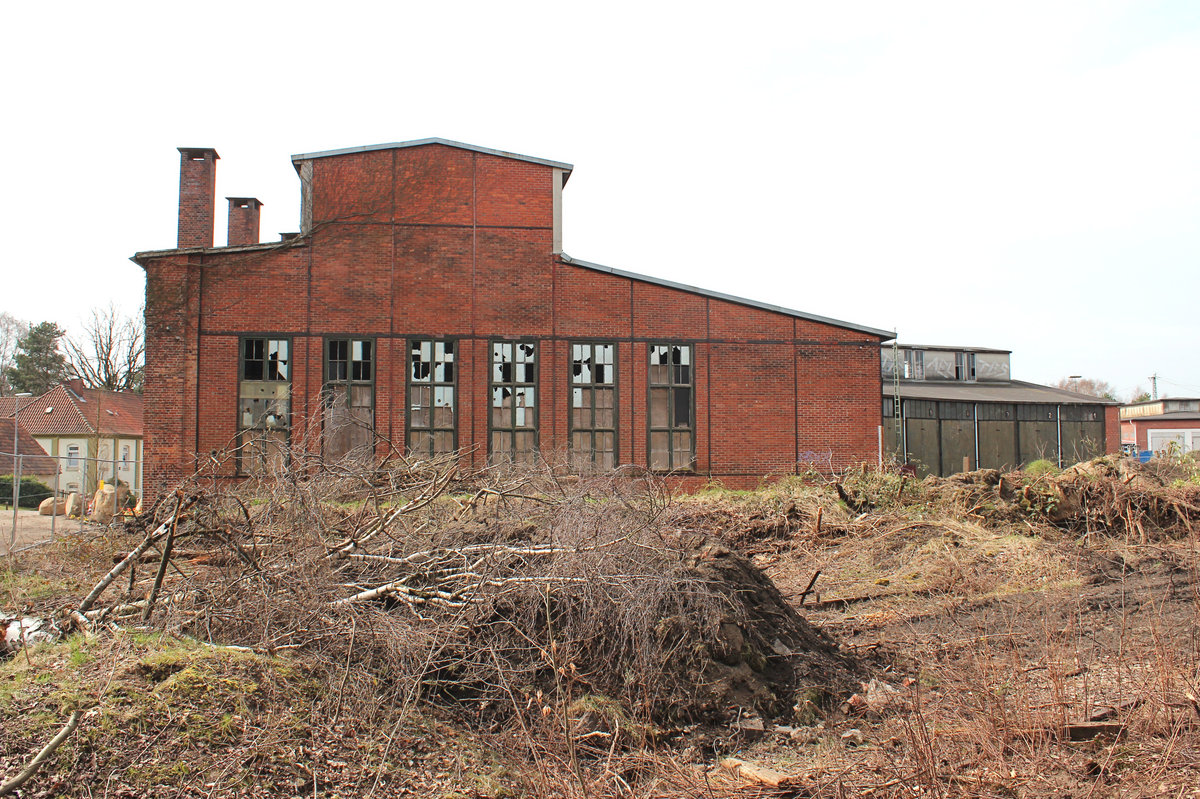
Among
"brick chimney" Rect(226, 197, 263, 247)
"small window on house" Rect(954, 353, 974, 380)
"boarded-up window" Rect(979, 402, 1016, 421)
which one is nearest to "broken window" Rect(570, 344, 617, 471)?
"brick chimney" Rect(226, 197, 263, 247)

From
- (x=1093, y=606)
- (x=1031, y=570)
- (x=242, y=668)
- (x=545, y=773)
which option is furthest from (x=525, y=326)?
(x=545, y=773)

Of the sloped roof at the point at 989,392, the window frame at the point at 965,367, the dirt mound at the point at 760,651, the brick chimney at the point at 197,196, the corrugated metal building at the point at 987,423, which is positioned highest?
the brick chimney at the point at 197,196

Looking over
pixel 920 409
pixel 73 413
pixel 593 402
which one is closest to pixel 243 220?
pixel 593 402

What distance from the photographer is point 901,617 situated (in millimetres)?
9266

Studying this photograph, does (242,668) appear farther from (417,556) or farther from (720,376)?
(720,376)

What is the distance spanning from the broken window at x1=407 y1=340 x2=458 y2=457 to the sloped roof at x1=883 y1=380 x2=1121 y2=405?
16741mm

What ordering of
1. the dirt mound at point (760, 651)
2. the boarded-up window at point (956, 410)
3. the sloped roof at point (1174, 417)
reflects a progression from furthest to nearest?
the sloped roof at point (1174, 417) < the boarded-up window at point (956, 410) < the dirt mound at point (760, 651)

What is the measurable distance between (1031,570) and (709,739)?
724 centimetres

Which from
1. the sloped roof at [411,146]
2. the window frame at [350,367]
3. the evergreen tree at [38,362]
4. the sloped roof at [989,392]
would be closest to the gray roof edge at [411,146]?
the sloped roof at [411,146]

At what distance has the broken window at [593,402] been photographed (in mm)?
20359

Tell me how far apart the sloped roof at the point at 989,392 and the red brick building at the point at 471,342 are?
10653mm

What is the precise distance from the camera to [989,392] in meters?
35.4

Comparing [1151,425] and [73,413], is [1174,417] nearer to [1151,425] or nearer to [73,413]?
[1151,425]

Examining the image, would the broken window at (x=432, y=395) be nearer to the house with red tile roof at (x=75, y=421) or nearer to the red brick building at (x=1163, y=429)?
the house with red tile roof at (x=75, y=421)
